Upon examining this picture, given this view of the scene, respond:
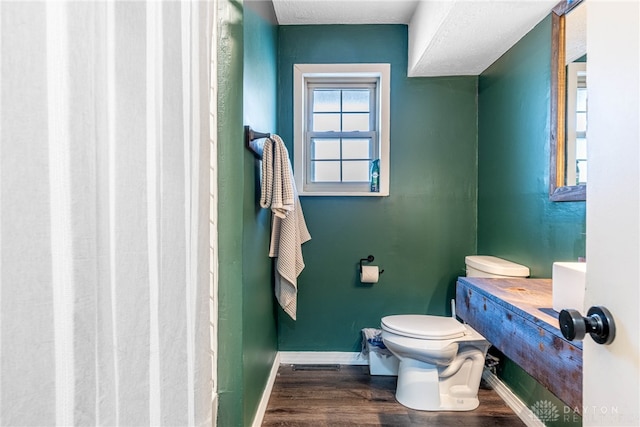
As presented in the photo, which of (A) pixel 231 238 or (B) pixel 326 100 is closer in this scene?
Answer: (A) pixel 231 238

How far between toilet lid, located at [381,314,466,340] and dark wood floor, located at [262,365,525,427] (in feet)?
1.48

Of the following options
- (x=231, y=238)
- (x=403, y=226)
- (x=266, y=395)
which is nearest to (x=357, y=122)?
(x=403, y=226)

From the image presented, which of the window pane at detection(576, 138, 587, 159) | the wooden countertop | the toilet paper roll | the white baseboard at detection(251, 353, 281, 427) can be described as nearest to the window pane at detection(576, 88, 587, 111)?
the window pane at detection(576, 138, 587, 159)

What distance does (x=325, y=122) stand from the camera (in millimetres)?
2613

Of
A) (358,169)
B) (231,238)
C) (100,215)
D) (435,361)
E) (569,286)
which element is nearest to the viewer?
(100,215)

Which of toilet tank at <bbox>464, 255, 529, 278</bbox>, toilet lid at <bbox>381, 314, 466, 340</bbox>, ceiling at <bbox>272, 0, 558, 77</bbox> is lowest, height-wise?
toilet lid at <bbox>381, 314, 466, 340</bbox>

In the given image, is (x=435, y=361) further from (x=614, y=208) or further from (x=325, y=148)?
(x=325, y=148)

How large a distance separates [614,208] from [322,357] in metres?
2.23

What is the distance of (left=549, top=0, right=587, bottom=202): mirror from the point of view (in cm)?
146

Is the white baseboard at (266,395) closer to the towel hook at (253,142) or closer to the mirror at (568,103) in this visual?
the towel hook at (253,142)

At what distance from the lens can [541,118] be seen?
173 cm

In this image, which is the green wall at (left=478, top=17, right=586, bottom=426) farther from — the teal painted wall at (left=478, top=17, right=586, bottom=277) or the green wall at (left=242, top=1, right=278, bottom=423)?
the green wall at (left=242, top=1, right=278, bottom=423)

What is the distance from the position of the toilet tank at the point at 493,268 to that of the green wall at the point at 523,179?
0.05 meters

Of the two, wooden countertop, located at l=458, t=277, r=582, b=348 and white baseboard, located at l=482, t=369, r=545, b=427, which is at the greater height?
wooden countertop, located at l=458, t=277, r=582, b=348
